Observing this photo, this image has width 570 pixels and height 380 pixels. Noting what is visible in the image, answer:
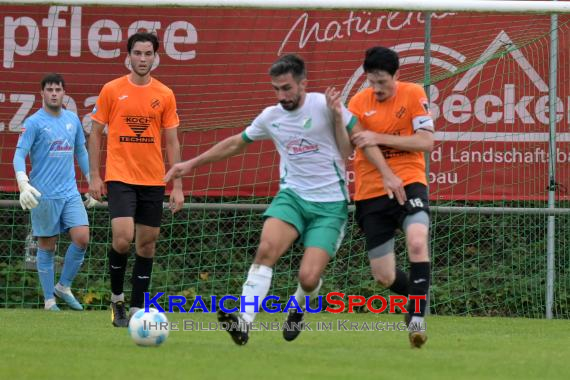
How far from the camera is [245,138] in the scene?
8047mm

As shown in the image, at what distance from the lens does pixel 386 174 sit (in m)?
7.82

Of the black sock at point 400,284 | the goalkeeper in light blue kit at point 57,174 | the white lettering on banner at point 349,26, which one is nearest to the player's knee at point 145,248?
the goalkeeper in light blue kit at point 57,174

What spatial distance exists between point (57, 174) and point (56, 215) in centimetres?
39

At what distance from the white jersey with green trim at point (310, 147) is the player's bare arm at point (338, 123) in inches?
1.6

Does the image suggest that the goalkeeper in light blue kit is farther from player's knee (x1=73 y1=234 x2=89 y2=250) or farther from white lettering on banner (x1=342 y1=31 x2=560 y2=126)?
→ white lettering on banner (x1=342 y1=31 x2=560 y2=126)

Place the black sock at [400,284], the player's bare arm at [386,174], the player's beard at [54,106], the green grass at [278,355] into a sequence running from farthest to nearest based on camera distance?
the player's beard at [54,106] → the black sock at [400,284] → the player's bare arm at [386,174] → the green grass at [278,355]

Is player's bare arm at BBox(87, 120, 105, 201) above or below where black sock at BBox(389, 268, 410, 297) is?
above

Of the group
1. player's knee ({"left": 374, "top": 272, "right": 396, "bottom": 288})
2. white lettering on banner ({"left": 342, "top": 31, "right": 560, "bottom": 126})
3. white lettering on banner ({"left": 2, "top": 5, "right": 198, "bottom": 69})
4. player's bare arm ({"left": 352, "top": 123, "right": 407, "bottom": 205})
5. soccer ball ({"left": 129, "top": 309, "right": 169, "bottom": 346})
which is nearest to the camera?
Result: soccer ball ({"left": 129, "top": 309, "right": 169, "bottom": 346})

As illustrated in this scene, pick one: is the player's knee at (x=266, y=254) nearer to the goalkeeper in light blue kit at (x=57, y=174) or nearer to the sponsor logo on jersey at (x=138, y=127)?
the sponsor logo on jersey at (x=138, y=127)

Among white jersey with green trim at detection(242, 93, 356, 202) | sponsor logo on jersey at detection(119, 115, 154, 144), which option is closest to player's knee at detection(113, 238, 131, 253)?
sponsor logo on jersey at detection(119, 115, 154, 144)

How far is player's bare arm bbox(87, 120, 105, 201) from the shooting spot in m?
9.61

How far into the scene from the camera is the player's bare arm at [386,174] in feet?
25.6

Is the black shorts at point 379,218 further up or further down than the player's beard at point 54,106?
further down

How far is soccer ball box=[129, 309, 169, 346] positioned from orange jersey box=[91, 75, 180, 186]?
2.15m
